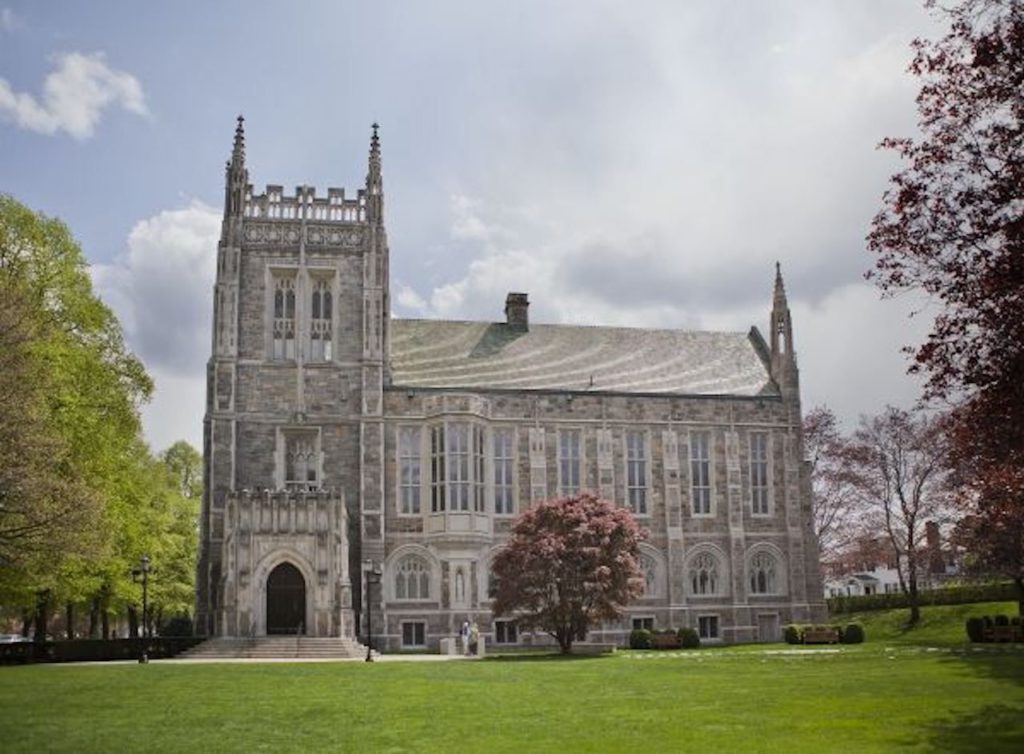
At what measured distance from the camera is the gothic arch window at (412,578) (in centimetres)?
4553

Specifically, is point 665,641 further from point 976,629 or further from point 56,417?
point 56,417

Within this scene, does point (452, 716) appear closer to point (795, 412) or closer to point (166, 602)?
point (795, 412)

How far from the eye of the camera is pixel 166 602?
62.0m

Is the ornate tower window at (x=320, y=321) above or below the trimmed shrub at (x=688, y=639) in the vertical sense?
above

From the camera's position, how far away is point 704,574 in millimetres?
49469

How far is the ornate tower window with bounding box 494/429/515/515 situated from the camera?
4744 cm

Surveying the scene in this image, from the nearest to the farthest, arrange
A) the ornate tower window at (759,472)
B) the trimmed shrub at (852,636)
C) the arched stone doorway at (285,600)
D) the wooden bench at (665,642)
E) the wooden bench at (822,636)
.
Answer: the arched stone doorway at (285,600) → the trimmed shrub at (852,636) → the wooden bench at (822,636) → the wooden bench at (665,642) → the ornate tower window at (759,472)

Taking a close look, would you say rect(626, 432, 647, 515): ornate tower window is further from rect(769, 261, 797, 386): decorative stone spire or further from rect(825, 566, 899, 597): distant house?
rect(825, 566, 899, 597): distant house

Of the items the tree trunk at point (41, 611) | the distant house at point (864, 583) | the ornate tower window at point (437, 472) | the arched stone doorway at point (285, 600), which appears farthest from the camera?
the distant house at point (864, 583)

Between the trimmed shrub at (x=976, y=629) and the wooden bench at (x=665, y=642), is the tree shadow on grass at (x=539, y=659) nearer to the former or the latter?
the wooden bench at (x=665, y=642)

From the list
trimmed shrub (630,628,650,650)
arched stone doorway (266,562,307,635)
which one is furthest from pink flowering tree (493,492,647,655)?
arched stone doorway (266,562,307,635)

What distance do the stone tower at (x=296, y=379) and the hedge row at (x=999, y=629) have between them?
891 inches

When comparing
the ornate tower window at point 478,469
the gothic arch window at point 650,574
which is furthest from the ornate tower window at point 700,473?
the ornate tower window at point 478,469

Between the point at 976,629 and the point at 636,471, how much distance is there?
16356 millimetres
